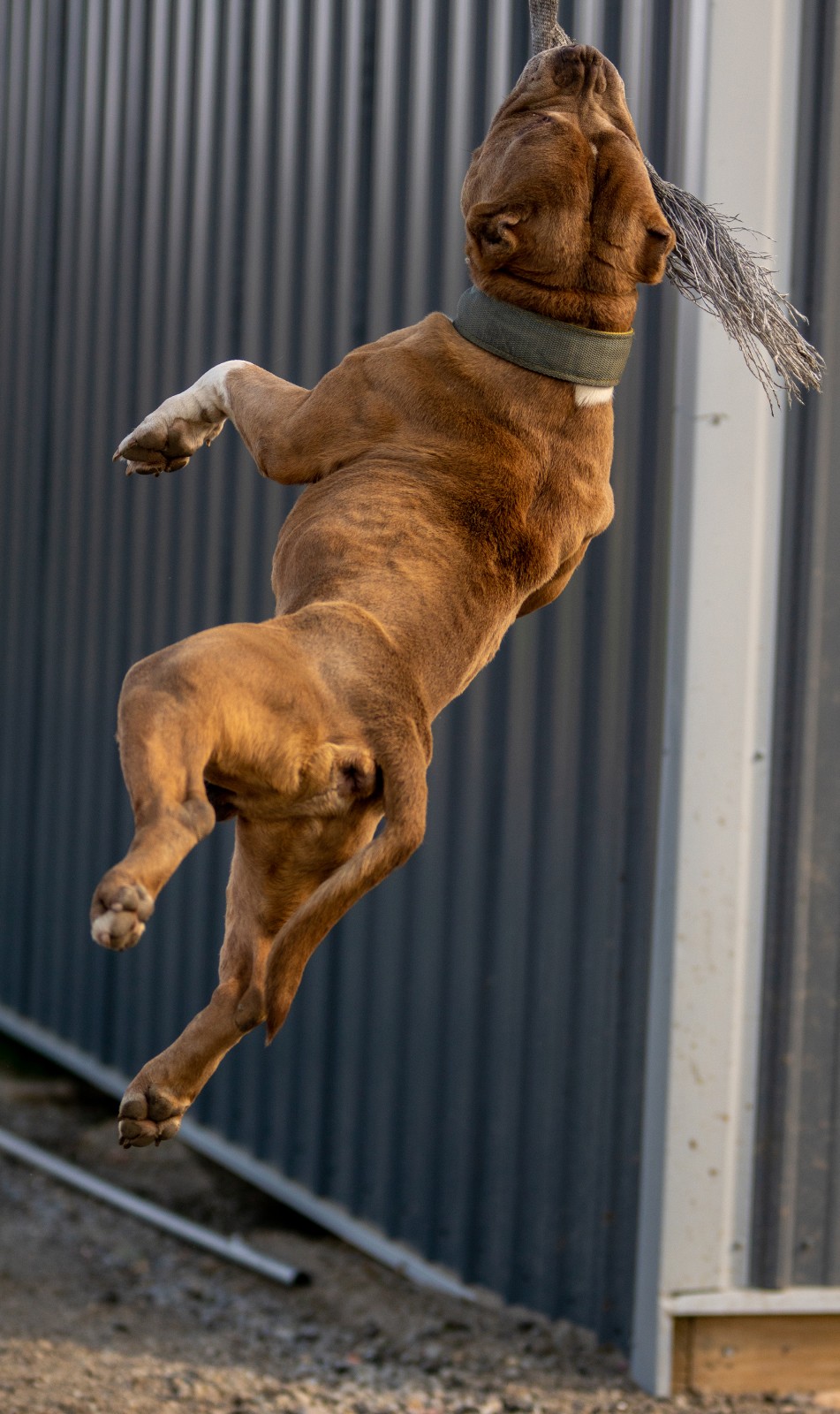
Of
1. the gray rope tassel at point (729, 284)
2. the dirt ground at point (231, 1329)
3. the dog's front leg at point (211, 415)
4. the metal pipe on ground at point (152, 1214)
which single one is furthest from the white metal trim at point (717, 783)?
the dog's front leg at point (211, 415)

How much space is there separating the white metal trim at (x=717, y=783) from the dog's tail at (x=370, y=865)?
11.5ft

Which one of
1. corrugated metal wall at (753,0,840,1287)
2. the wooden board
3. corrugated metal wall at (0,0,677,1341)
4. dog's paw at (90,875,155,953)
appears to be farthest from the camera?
corrugated metal wall at (0,0,677,1341)

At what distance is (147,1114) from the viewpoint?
1.15 metres

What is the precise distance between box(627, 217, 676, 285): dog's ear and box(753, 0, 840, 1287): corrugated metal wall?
11.3 feet

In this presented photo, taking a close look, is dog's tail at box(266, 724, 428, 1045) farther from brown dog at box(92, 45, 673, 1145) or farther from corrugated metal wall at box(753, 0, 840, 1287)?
corrugated metal wall at box(753, 0, 840, 1287)

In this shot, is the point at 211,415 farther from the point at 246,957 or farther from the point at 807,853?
the point at 807,853

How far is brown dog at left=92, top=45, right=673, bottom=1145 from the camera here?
3.53ft

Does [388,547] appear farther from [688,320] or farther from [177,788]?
[688,320]

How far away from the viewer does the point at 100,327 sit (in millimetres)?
6777

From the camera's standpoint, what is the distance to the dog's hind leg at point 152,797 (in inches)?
37.6

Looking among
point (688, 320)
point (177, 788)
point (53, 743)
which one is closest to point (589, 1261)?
point (688, 320)

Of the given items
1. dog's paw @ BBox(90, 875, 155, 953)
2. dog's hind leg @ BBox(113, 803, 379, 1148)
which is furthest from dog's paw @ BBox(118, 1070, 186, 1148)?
dog's paw @ BBox(90, 875, 155, 953)

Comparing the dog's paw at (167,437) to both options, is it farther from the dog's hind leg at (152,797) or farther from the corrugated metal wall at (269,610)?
the corrugated metal wall at (269,610)

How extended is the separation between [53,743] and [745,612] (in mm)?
3813
